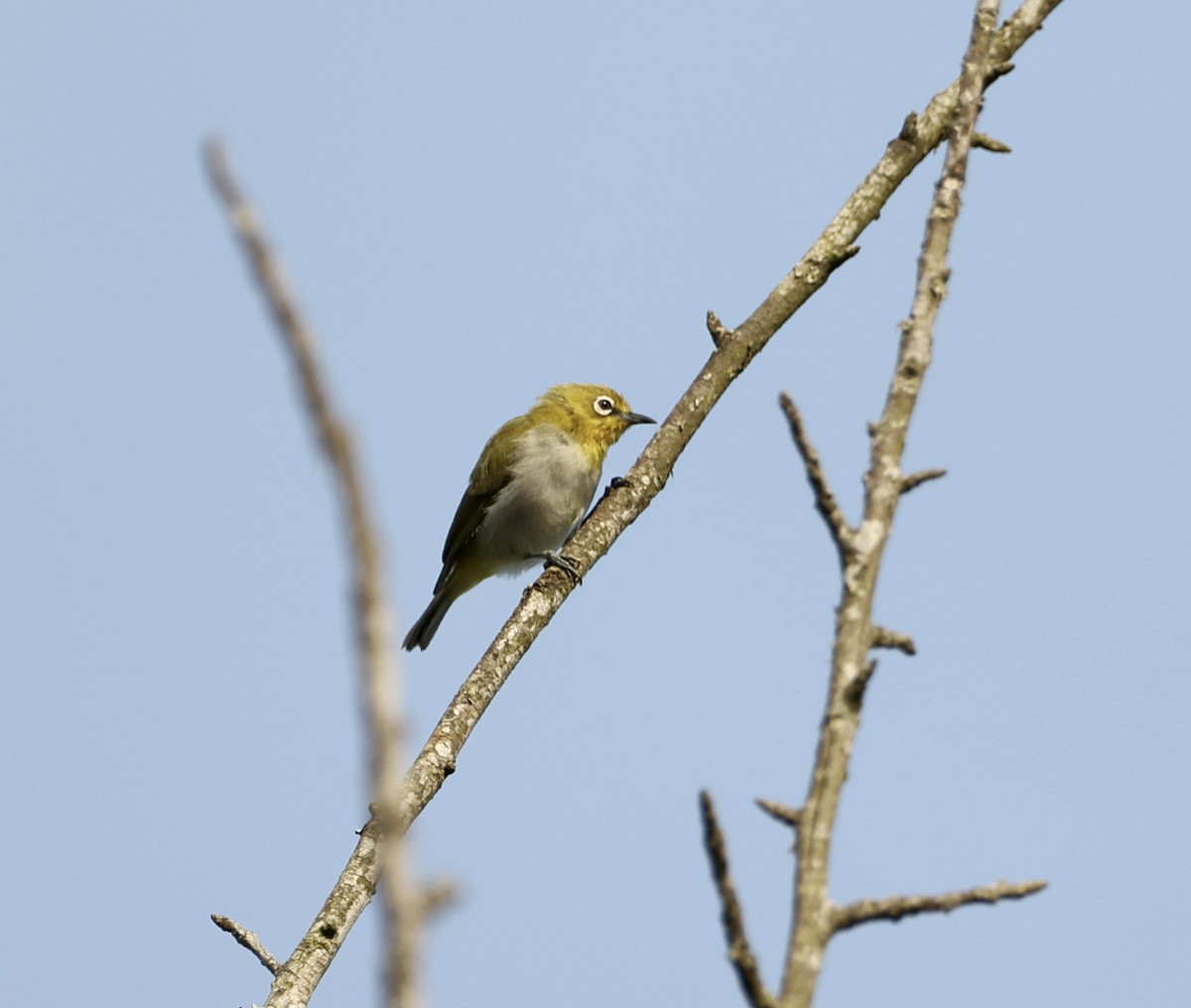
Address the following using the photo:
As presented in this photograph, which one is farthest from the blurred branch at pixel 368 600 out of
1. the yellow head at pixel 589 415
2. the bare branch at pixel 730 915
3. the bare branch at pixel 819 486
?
the yellow head at pixel 589 415

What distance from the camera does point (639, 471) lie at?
26.3 feet

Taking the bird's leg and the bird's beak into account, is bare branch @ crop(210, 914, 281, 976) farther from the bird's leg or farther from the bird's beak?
the bird's beak

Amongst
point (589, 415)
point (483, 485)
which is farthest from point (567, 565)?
point (589, 415)

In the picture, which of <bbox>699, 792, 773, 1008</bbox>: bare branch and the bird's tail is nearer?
<bbox>699, 792, 773, 1008</bbox>: bare branch

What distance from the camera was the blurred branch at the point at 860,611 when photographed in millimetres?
2658

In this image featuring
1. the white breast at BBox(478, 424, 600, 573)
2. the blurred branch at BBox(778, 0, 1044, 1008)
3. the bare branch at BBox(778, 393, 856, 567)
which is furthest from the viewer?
the white breast at BBox(478, 424, 600, 573)

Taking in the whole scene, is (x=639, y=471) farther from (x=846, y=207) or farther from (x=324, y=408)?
(x=324, y=408)

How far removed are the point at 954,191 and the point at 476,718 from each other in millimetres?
3727

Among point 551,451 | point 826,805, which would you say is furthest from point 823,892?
point 551,451

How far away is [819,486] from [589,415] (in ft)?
34.3

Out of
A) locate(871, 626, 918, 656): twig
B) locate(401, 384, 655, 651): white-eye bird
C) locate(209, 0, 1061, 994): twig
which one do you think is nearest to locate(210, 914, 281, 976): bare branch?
locate(209, 0, 1061, 994): twig

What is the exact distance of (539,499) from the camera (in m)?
12.8

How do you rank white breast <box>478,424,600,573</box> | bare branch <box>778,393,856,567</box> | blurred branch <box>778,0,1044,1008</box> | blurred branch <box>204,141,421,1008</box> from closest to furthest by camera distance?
blurred branch <box>204,141,421,1008</box>
blurred branch <box>778,0,1044,1008</box>
bare branch <box>778,393,856,567</box>
white breast <box>478,424,600,573</box>

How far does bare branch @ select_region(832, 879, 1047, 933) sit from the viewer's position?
273cm
